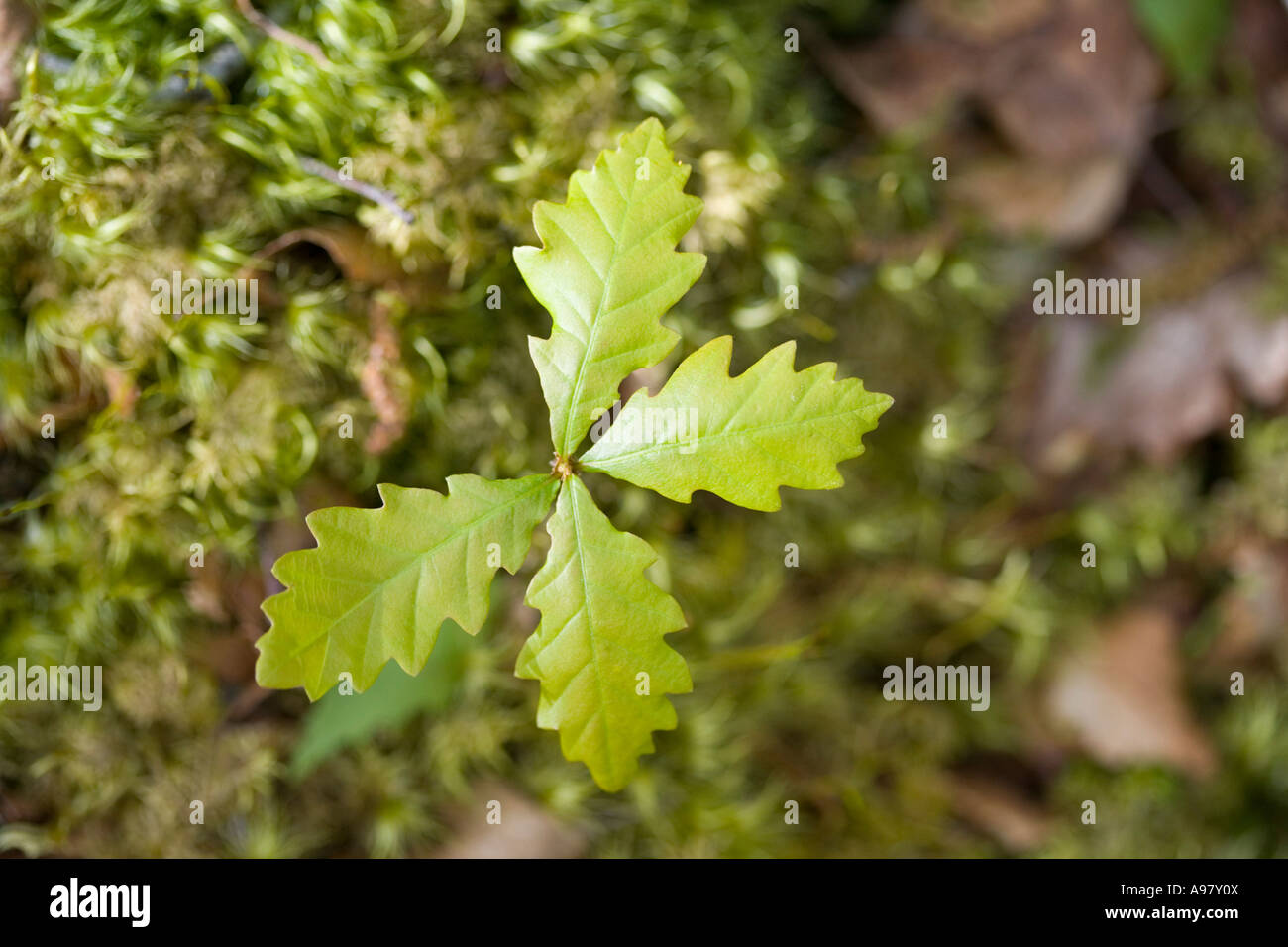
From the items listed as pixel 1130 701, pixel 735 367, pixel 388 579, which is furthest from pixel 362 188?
pixel 1130 701

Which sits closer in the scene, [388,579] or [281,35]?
[388,579]

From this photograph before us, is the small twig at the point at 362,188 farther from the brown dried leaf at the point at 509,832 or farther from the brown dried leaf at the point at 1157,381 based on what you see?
the brown dried leaf at the point at 1157,381

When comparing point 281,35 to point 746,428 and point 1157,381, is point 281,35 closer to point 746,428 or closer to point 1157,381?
point 746,428

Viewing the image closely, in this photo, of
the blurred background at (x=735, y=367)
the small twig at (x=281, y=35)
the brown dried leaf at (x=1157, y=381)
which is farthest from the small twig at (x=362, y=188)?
the brown dried leaf at (x=1157, y=381)

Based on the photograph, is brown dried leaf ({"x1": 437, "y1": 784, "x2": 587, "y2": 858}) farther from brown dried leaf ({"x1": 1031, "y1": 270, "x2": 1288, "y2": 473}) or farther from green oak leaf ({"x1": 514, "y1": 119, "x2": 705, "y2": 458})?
brown dried leaf ({"x1": 1031, "y1": 270, "x2": 1288, "y2": 473})

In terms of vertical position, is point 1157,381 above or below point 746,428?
above

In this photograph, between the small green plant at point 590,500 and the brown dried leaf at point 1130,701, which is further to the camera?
the brown dried leaf at point 1130,701
